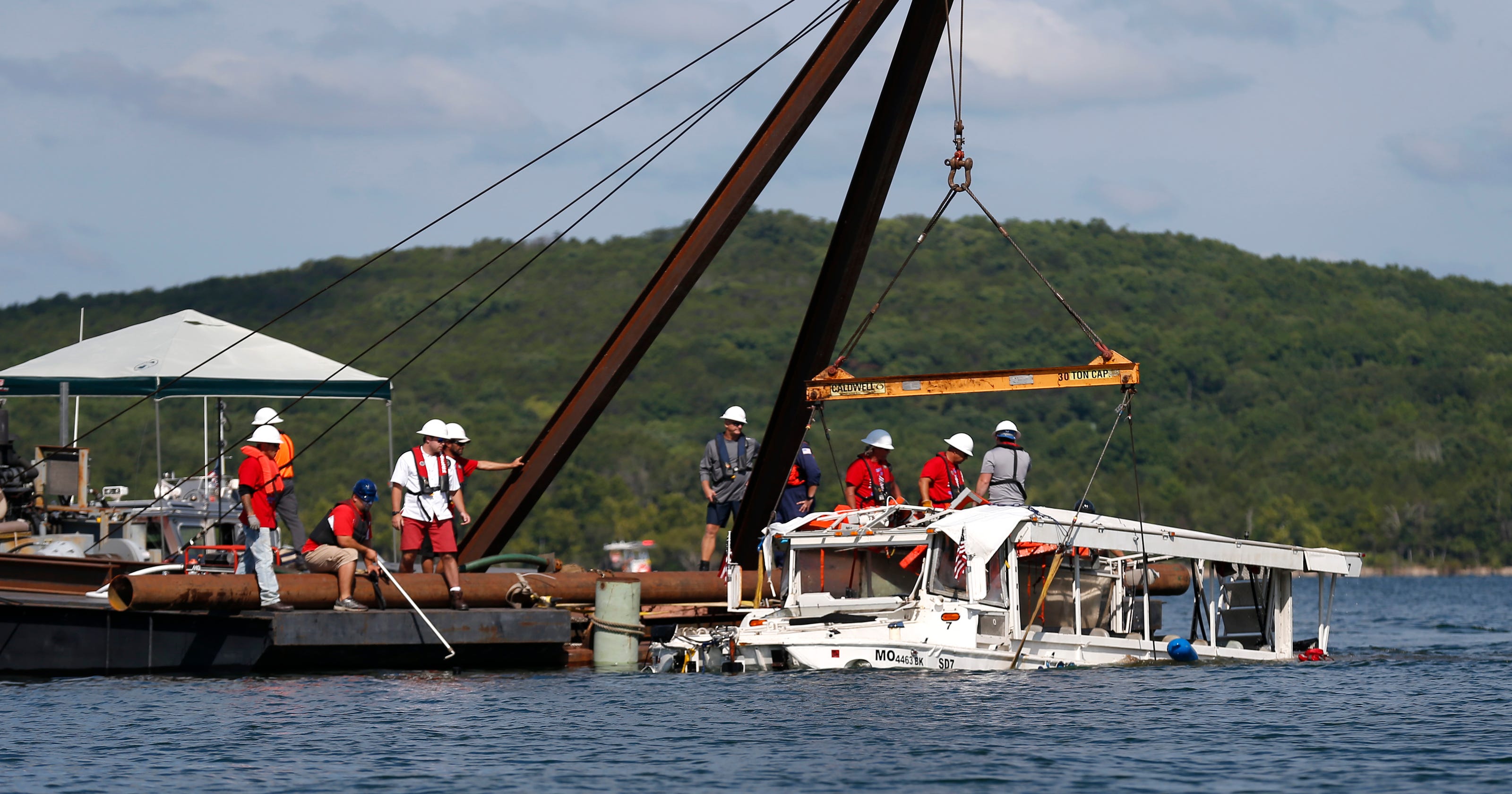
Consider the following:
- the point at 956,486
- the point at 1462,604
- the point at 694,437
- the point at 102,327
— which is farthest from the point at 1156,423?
the point at 956,486

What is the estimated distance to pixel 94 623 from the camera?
18.7 meters

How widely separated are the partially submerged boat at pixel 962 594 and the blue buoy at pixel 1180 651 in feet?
0.07

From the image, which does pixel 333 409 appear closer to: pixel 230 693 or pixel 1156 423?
pixel 1156 423

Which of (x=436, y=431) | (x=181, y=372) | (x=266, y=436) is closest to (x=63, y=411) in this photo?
(x=181, y=372)

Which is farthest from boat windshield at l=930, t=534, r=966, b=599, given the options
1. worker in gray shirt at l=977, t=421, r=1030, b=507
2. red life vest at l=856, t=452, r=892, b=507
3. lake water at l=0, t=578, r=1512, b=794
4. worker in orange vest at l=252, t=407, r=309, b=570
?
worker in orange vest at l=252, t=407, r=309, b=570

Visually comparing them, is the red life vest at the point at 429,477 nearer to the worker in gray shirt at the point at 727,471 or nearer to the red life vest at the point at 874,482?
the worker in gray shirt at the point at 727,471

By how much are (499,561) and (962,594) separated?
6.07 m

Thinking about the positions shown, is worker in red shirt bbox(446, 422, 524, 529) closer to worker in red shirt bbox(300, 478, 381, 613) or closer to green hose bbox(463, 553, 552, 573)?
worker in red shirt bbox(300, 478, 381, 613)

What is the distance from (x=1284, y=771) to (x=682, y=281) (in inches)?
431

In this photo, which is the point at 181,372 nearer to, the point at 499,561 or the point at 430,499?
the point at 499,561

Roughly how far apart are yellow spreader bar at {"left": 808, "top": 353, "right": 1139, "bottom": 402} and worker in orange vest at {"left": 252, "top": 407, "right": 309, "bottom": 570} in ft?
21.8

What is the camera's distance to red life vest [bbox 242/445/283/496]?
18.7 meters

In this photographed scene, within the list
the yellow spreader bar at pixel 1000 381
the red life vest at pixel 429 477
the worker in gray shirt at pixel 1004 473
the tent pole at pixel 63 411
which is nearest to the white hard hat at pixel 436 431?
the red life vest at pixel 429 477

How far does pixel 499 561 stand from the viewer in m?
21.7
